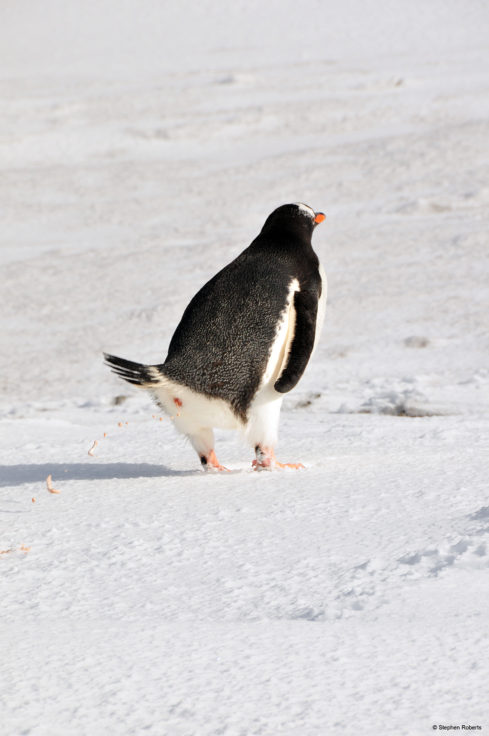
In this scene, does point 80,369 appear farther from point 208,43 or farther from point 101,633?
point 208,43

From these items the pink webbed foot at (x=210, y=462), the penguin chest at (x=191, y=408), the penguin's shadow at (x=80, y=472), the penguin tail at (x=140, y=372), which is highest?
the penguin tail at (x=140, y=372)

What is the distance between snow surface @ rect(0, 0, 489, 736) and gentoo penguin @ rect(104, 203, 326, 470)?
183 mm

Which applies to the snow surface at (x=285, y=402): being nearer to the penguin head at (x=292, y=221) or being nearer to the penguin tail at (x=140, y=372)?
the penguin tail at (x=140, y=372)

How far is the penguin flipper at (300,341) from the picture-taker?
9.99ft

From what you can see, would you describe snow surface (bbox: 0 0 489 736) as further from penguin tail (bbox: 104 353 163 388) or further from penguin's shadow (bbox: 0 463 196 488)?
penguin tail (bbox: 104 353 163 388)

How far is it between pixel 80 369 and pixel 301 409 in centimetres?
172

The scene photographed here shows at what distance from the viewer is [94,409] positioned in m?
4.82

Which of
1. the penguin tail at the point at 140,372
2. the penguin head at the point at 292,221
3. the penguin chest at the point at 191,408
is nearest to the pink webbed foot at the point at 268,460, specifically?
the penguin chest at the point at 191,408

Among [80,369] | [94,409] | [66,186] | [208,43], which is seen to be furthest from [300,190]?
[208,43]

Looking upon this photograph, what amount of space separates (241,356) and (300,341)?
214mm

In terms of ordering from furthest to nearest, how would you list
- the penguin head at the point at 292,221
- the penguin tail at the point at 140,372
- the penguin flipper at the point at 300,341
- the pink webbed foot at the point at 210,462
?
the penguin head at the point at 292,221 → the pink webbed foot at the point at 210,462 → the penguin flipper at the point at 300,341 → the penguin tail at the point at 140,372

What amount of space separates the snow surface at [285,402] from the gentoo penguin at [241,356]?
183mm

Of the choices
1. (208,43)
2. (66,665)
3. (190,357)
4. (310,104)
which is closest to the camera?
Answer: (66,665)

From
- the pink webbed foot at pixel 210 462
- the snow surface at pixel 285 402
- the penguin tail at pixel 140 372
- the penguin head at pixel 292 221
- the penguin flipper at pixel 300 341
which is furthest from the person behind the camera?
the penguin head at pixel 292 221
